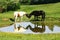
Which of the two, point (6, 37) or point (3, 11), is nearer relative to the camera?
point (6, 37)

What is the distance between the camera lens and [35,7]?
32625mm

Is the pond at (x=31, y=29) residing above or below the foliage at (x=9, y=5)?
above

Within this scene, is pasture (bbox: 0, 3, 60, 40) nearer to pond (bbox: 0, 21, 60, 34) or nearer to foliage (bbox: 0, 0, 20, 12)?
foliage (bbox: 0, 0, 20, 12)

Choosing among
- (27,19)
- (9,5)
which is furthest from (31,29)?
(9,5)

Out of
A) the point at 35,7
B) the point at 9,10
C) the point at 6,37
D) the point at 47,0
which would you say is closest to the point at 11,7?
the point at 9,10

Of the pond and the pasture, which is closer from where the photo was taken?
the pasture

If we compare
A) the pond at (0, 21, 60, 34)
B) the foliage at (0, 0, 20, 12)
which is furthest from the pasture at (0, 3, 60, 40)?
the pond at (0, 21, 60, 34)

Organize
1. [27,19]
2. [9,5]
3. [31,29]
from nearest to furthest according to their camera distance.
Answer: [31,29] → [27,19] → [9,5]

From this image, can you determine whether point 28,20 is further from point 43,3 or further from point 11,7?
point 43,3

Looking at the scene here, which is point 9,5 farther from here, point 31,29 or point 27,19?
point 31,29

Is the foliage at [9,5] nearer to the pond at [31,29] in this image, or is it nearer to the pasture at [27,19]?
the pasture at [27,19]

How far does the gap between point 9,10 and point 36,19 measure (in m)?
7.58

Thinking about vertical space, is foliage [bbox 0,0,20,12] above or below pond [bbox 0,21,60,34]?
below

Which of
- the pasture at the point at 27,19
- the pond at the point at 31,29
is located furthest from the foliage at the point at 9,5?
the pond at the point at 31,29
